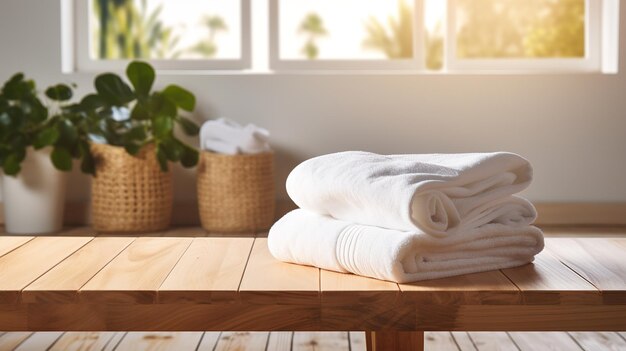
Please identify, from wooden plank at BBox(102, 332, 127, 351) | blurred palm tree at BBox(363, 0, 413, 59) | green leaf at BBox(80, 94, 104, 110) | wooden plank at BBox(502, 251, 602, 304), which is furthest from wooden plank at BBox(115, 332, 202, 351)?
blurred palm tree at BBox(363, 0, 413, 59)

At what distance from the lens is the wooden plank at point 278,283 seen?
3.57ft

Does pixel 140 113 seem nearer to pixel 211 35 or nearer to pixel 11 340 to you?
pixel 211 35

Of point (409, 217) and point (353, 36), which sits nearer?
point (409, 217)

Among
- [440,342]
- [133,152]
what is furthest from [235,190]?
[440,342]

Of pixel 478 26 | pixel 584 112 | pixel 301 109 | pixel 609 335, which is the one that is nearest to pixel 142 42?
pixel 301 109

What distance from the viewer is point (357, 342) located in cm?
210

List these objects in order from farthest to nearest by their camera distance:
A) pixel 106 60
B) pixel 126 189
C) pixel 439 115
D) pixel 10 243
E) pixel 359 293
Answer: pixel 106 60
pixel 439 115
pixel 126 189
pixel 10 243
pixel 359 293

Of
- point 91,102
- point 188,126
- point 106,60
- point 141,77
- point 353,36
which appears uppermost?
point 353,36

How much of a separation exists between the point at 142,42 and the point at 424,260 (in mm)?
3159

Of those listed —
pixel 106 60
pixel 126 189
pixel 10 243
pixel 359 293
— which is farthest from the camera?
pixel 106 60

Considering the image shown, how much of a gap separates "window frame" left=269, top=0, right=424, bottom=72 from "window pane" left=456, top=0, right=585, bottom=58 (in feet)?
0.67

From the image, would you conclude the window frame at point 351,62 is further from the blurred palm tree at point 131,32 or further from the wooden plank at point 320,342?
the wooden plank at point 320,342

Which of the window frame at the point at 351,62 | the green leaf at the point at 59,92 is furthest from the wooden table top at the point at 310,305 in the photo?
the window frame at the point at 351,62

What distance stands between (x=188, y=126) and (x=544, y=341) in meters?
2.09
